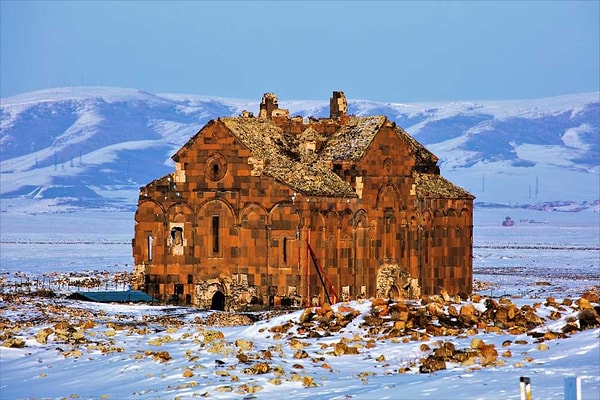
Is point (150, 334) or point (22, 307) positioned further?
point (22, 307)

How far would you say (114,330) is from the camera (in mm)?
34938

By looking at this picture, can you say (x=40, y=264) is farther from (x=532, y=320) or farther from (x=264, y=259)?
(x=532, y=320)

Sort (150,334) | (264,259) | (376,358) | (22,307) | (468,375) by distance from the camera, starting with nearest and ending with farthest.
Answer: (468,375) < (376,358) < (150,334) < (22,307) < (264,259)

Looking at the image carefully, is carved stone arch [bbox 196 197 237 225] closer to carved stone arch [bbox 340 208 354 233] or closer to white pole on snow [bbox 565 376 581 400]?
carved stone arch [bbox 340 208 354 233]

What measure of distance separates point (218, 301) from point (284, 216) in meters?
3.71

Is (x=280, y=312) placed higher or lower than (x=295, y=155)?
lower

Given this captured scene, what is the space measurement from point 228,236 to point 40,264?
34.4 meters

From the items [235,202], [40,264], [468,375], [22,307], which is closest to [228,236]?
[235,202]

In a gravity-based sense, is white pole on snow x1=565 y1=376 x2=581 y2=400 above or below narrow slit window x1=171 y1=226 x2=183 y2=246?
below

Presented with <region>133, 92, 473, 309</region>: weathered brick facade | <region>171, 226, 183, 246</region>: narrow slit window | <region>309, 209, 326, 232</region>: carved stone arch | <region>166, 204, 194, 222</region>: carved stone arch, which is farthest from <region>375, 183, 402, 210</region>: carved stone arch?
<region>171, 226, 183, 246</region>: narrow slit window

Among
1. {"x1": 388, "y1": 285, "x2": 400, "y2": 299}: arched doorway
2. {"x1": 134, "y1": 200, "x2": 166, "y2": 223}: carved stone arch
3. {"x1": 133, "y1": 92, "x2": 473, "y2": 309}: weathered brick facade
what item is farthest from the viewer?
{"x1": 388, "y1": 285, "x2": 400, "y2": 299}: arched doorway

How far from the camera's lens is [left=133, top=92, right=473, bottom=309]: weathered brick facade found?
46344 millimetres

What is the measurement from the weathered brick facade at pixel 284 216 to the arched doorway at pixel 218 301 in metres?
0.04

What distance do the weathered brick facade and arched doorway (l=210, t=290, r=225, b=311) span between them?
1.7 inches
